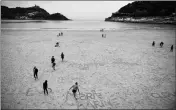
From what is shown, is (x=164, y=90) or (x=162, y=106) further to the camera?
(x=164, y=90)

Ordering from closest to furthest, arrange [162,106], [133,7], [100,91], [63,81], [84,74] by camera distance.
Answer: [162,106] → [100,91] → [63,81] → [84,74] → [133,7]

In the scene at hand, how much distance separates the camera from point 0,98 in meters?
7.87

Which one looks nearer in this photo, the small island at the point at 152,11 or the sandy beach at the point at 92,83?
the sandy beach at the point at 92,83

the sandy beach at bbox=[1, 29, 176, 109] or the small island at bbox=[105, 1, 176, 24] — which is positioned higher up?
the small island at bbox=[105, 1, 176, 24]

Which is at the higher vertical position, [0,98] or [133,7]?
[133,7]

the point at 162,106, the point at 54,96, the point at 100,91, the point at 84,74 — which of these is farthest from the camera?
the point at 84,74

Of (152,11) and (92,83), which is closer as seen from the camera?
(92,83)

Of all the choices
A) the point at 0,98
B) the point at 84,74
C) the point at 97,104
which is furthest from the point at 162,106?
the point at 0,98

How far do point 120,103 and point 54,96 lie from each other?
4302mm

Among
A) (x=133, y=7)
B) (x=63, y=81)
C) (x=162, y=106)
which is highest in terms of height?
(x=133, y=7)

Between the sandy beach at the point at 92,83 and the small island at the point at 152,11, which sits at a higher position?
the small island at the point at 152,11

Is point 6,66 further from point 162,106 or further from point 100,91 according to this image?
point 162,106

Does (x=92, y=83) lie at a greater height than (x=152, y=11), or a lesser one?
lesser

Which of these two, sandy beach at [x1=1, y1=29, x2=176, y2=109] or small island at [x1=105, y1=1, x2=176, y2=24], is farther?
small island at [x1=105, y1=1, x2=176, y2=24]
